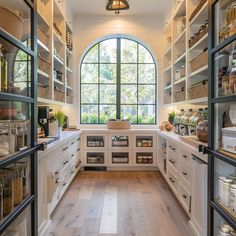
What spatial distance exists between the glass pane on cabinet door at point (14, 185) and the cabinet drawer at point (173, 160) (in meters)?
2.08

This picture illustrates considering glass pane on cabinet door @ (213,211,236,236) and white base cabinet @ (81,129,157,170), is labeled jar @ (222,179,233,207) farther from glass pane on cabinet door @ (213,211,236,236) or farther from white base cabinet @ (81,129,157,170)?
white base cabinet @ (81,129,157,170)

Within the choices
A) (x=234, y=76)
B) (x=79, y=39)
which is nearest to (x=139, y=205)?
(x=234, y=76)

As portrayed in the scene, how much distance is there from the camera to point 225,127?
5.43ft

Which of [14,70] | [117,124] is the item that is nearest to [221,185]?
[14,70]

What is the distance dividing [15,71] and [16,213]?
32.8 inches

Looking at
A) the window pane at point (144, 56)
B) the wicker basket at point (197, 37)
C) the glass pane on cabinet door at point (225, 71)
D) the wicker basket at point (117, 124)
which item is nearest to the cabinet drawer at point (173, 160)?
the wicker basket at point (197, 37)

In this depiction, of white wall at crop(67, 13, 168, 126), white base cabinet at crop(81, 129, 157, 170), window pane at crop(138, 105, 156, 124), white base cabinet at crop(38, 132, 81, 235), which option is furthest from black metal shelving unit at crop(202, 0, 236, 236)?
window pane at crop(138, 105, 156, 124)

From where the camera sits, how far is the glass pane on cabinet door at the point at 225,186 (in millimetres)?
1479

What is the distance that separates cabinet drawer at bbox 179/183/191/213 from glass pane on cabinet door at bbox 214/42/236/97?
4.66 feet

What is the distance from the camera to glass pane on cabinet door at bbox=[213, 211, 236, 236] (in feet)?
5.15

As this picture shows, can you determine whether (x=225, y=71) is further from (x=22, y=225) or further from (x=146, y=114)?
(x=146, y=114)

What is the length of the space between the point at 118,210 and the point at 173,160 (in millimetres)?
1013

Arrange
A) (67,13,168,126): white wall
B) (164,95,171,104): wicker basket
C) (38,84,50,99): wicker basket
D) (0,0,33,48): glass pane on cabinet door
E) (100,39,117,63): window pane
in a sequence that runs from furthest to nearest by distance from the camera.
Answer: (100,39,117,63): window pane → (67,13,168,126): white wall → (164,95,171,104): wicker basket → (38,84,50,99): wicker basket → (0,0,33,48): glass pane on cabinet door

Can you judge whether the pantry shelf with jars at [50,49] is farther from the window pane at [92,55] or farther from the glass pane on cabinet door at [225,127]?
the glass pane on cabinet door at [225,127]
